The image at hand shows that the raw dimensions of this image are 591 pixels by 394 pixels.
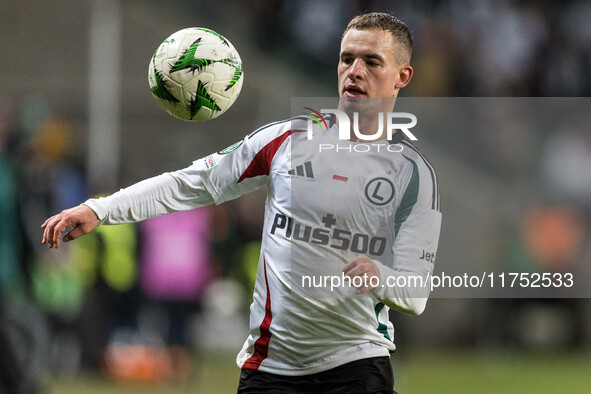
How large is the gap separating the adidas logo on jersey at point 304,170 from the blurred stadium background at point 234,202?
4.24m

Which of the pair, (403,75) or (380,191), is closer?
(380,191)

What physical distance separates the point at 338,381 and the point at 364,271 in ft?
2.43

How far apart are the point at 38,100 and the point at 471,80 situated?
606 centimetres

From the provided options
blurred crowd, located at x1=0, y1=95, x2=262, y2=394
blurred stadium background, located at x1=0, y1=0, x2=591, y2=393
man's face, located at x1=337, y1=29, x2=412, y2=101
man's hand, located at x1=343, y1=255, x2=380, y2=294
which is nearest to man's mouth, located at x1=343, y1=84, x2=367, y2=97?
man's face, located at x1=337, y1=29, x2=412, y2=101

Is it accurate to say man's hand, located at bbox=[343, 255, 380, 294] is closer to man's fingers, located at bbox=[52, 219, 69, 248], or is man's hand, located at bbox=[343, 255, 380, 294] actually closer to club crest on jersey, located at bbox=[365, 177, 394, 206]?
club crest on jersey, located at bbox=[365, 177, 394, 206]

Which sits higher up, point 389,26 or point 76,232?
point 389,26

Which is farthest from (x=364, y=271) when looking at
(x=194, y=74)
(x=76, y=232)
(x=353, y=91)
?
(x=194, y=74)

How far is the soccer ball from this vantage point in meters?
4.67

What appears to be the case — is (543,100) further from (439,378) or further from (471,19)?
(439,378)

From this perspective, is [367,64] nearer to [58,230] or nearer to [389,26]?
[389,26]

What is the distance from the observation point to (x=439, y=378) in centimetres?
1052

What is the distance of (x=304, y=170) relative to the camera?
4551 millimetres

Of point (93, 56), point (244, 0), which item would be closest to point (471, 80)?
point (244, 0)

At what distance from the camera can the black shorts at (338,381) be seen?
437 cm
